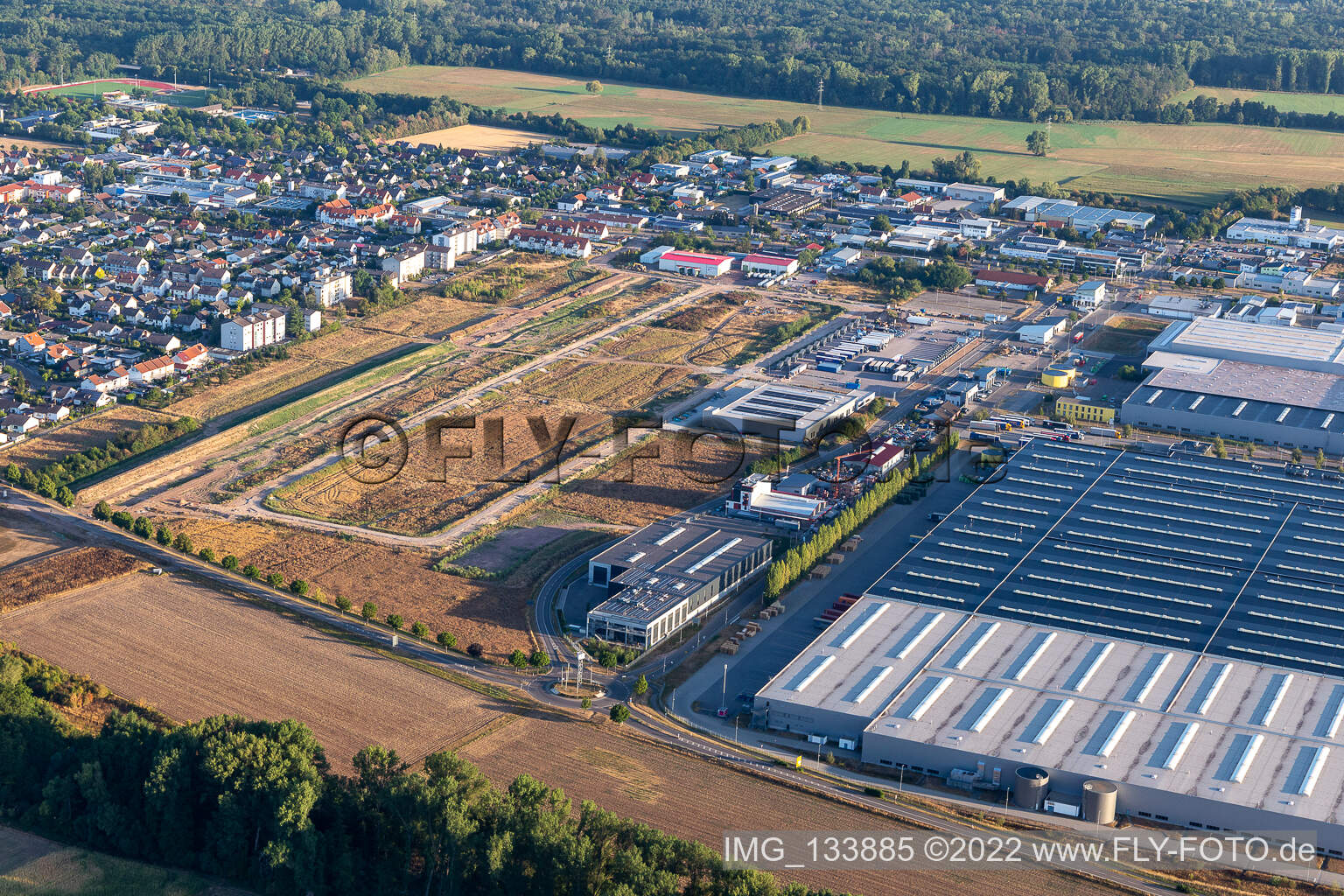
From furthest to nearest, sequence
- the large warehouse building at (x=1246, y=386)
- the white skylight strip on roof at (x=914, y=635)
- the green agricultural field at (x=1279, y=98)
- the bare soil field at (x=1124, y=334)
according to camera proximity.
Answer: the green agricultural field at (x=1279, y=98) < the bare soil field at (x=1124, y=334) < the large warehouse building at (x=1246, y=386) < the white skylight strip on roof at (x=914, y=635)

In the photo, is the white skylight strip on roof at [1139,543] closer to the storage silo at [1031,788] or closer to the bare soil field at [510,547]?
the storage silo at [1031,788]

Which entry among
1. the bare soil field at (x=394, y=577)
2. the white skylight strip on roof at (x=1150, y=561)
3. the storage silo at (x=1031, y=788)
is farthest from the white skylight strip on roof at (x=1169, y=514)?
the bare soil field at (x=394, y=577)

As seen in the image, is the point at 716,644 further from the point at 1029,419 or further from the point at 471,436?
the point at 1029,419

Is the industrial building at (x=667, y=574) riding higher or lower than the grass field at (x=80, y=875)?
higher

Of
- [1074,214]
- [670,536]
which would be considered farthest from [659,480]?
[1074,214]

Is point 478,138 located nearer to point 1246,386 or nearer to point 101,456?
point 101,456

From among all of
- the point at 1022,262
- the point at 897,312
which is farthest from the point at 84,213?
the point at 1022,262

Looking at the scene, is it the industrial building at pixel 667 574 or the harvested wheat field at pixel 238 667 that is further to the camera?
the industrial building at pixel 667 574
